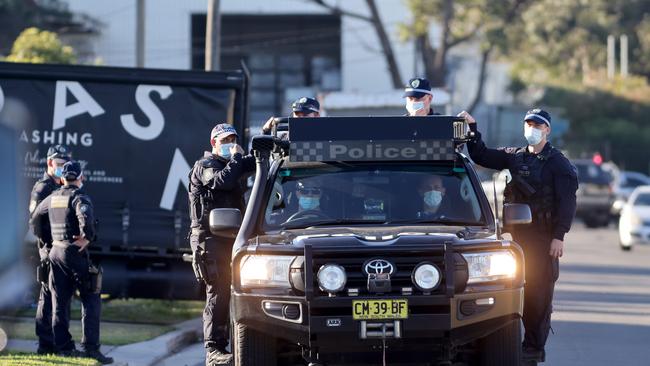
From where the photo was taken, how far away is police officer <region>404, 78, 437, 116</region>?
11156 millimetres

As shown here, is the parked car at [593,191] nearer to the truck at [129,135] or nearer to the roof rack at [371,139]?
the truck at [129,135]

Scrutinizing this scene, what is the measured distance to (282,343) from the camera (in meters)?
8.95

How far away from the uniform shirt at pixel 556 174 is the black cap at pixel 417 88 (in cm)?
72

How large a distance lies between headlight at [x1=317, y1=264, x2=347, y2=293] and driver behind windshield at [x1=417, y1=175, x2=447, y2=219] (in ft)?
4.26

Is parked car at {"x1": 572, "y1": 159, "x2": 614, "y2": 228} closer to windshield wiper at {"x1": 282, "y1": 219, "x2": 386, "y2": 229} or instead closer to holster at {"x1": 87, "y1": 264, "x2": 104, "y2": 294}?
holster at {"x1": 87, "y1": 264, "x2": 104, "y2": 294}

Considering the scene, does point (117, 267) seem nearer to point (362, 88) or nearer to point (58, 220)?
point (58, 220)

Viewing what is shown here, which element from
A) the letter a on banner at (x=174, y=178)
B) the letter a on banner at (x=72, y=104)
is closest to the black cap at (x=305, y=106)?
the letter a on banner at (x=174, y=178)

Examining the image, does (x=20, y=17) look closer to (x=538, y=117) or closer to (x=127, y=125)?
(x=127, y=125)

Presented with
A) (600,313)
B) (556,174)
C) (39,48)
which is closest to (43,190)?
(556,174)

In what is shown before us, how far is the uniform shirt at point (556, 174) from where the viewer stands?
34.8 feet

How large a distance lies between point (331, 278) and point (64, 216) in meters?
4.01

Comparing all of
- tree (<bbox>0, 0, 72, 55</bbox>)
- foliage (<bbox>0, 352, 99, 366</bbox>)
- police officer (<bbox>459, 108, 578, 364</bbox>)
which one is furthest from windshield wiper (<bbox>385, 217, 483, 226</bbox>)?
tree (<bbox>0, 0, 72, 55</bbox>)

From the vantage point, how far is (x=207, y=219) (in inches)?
425

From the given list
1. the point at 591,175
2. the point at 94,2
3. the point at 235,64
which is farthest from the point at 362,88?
the point at 591,175
